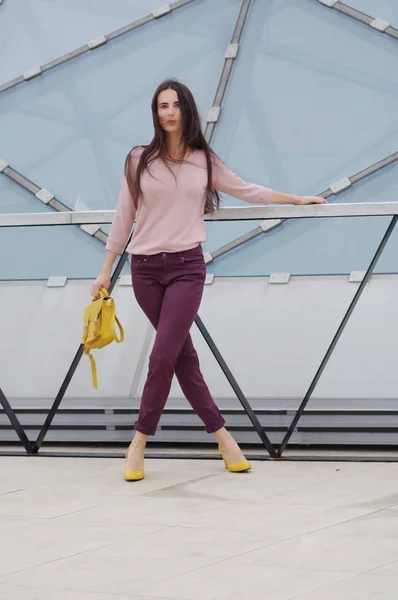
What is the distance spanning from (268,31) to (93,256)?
2.68m

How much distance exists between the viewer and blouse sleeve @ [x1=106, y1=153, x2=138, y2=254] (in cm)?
445

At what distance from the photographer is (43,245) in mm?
5285

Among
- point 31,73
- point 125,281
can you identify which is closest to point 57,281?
point 125,281

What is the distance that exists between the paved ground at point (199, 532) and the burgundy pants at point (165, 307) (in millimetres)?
275

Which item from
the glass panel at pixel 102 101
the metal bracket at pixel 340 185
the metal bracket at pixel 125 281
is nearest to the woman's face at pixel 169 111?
the metal bracket at pixel 125 281

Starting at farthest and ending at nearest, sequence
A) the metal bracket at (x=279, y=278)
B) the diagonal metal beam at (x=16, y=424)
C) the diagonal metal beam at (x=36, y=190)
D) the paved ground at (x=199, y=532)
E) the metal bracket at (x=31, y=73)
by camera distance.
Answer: the metal bracket at (x=31, y=73) → the diagonal metal beam at (x=36, y=190) → the metal bracket at (x=279, y=278) → the diagonal metal beam at (x=16, y=424) → the paved ground at (x=199, y=532)

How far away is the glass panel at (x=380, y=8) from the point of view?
7.30 meters

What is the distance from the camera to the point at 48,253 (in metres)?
5.31

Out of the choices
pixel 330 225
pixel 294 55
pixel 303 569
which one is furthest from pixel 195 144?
pixel 294 55

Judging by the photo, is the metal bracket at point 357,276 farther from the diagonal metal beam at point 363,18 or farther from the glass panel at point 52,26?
the glass panel at point 52,26

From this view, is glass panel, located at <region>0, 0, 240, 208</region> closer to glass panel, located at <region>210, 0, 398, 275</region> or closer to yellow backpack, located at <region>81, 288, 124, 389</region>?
glass panel, located at <region>210, 0, 398, 275</region>

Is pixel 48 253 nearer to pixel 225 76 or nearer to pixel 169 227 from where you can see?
pixel 169 227

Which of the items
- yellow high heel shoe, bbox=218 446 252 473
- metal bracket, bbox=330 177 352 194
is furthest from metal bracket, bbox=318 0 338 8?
yellow high heel shoe, bbox=218 446 252 473

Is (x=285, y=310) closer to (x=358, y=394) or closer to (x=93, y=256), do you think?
(x=358, y=394)
